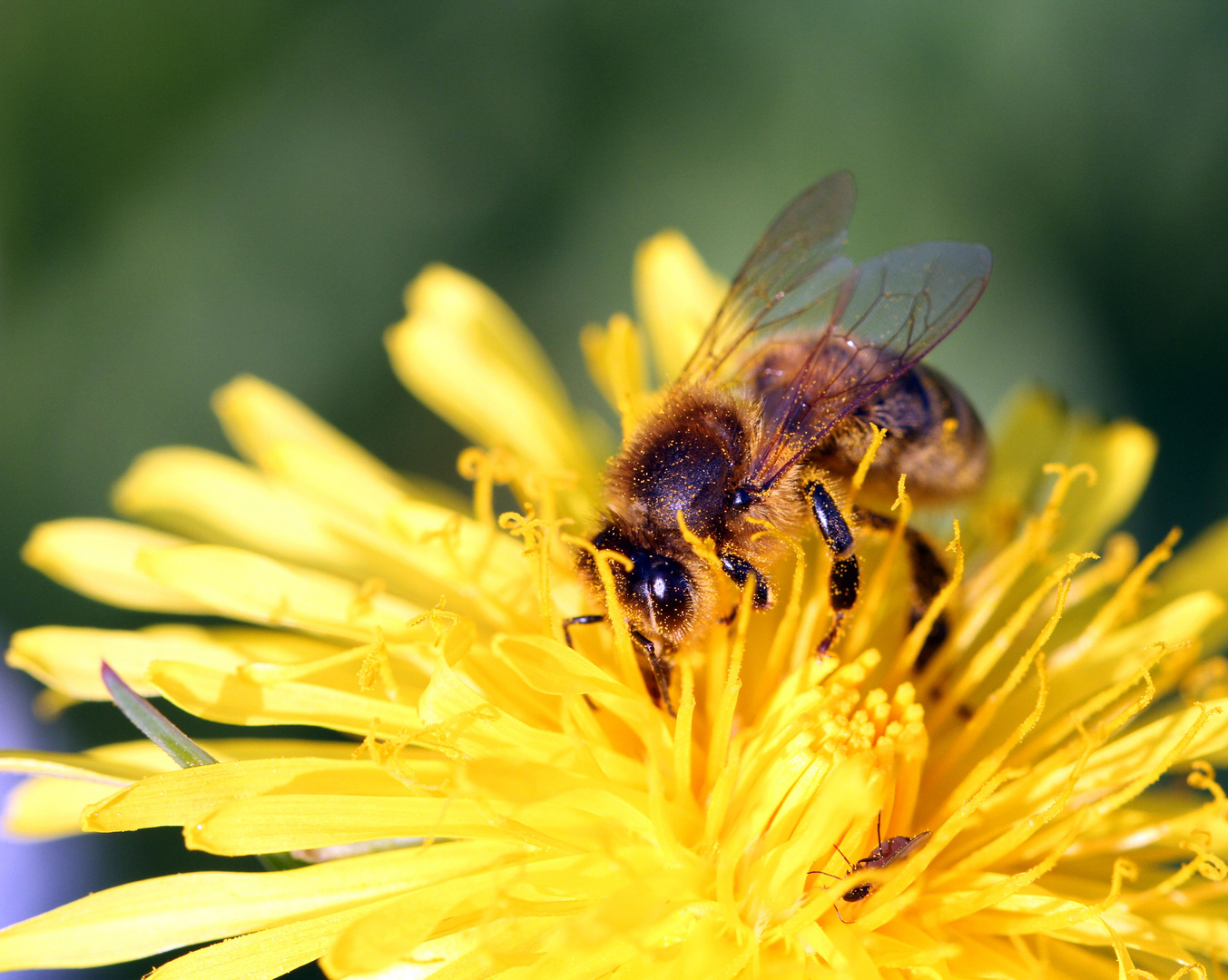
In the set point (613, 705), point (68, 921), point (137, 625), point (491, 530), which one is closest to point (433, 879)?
point (613, 705)

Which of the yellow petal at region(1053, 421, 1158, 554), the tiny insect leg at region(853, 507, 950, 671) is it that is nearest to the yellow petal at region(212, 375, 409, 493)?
the tiny insect leg at region(853, 507, 950, 671)

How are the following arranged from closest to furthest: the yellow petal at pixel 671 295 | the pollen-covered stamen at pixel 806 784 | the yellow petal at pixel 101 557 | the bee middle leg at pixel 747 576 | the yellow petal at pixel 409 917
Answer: the yellow petal at pixel 409 917
the pollen-covered stamen at pixel 806 784
the bee middle leg at pixel 747 576
the yellow petal at pixel 101 557
the yellow petal at pixel 671 295

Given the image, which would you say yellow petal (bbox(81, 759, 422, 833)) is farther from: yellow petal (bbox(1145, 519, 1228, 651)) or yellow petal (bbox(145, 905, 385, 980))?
yellow petal (bbox(1145, 519, 1228, 651))

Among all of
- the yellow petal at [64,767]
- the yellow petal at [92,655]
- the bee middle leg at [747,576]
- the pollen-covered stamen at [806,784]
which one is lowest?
the pollen-covered stamen at [806,784]

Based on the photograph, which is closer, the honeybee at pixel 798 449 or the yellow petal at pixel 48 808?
the honeybee at pixel 798 449

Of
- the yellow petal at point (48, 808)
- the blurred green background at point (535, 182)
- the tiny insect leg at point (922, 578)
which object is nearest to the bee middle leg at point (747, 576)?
the tiny insect leg at point (922, 578)

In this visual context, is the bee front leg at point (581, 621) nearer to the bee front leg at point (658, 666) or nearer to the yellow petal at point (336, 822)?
the bee front leg at point (658, 666)

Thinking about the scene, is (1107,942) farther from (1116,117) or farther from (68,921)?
(1116,117)
